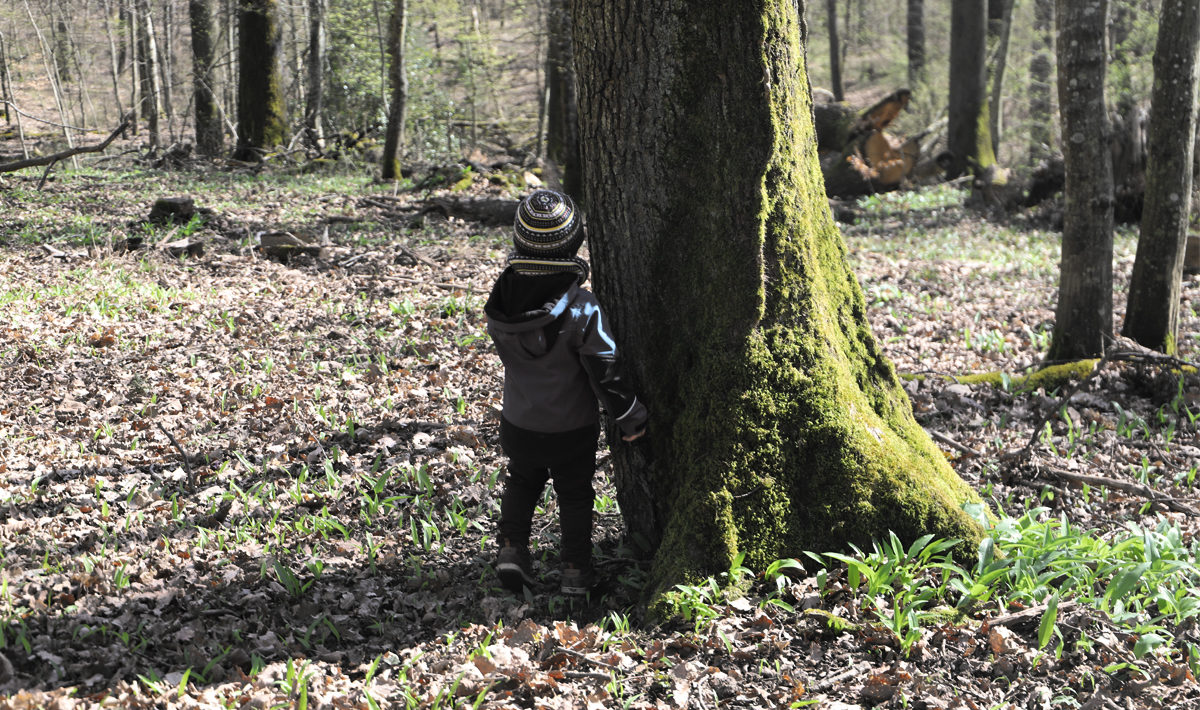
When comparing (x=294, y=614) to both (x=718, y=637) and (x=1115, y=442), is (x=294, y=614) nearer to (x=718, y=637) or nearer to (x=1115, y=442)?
(x=718, y=637)

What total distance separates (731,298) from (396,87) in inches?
518

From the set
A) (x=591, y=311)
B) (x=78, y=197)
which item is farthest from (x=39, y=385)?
(x=78, y=197)

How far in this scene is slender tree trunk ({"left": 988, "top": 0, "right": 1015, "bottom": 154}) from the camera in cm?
2048

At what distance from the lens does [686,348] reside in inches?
147

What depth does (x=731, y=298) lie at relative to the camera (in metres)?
3.62

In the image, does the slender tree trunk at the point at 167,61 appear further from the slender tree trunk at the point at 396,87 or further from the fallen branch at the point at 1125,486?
the fallen branch at the point at 1125,486

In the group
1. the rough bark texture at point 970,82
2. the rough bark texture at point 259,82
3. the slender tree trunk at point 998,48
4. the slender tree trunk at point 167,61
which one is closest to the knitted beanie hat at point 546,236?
the rough bark texture at point 970,82

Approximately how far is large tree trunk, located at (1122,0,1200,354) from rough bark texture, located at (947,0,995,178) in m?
11.3

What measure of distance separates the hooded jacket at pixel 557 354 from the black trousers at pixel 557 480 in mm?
73

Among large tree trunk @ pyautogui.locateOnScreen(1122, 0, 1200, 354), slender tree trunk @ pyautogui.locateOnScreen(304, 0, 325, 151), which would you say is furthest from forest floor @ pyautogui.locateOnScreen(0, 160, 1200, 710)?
slender tree trunk @ pyautogui.locateOnScreen(304, 0, 325, 151)

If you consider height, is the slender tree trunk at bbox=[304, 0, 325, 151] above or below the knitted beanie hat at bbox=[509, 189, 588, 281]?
above

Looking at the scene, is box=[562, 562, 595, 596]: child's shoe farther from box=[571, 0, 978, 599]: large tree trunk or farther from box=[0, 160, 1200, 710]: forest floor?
box=[571, 0, 978, 599]: large tree trunk

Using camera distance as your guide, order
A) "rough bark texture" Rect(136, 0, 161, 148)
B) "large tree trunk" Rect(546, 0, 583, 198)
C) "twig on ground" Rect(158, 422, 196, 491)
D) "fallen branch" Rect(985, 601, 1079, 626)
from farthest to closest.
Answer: "rough bark texture" Rect(136, 0, 161, 148) < "large tree trunk" Rect(546, 0, 583, 198) < "twig on ground" Rect(158, 422, 196, 491) < "fallen branch" Rect(985, 601, 1079, 626)

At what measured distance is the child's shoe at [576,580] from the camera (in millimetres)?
3828
